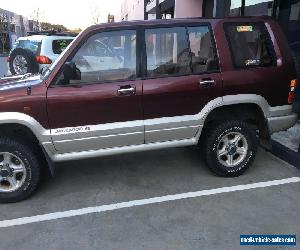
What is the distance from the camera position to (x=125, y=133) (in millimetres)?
4102

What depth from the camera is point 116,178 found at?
4.66 m

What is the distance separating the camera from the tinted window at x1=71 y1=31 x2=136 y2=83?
3.98m

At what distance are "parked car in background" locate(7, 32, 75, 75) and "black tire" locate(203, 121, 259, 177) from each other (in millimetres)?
5372

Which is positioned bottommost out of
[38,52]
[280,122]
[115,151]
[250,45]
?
[115,151]

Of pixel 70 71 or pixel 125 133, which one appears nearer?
pixel 70 71

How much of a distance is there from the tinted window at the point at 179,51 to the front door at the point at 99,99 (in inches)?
8.8

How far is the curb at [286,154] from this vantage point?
16.0ft

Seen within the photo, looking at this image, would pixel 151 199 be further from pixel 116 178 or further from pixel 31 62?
pixel 31 62


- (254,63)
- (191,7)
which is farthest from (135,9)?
(254,63)

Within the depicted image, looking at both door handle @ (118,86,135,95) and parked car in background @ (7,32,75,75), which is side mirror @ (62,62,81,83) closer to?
door handle @ (118,86,135,95)

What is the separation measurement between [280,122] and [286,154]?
69 centimetres

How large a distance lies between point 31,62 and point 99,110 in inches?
199

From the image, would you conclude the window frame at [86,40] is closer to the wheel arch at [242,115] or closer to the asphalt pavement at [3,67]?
the wheel arch at [242,115]

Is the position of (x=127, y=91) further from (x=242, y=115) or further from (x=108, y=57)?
(x=242, y=115)
